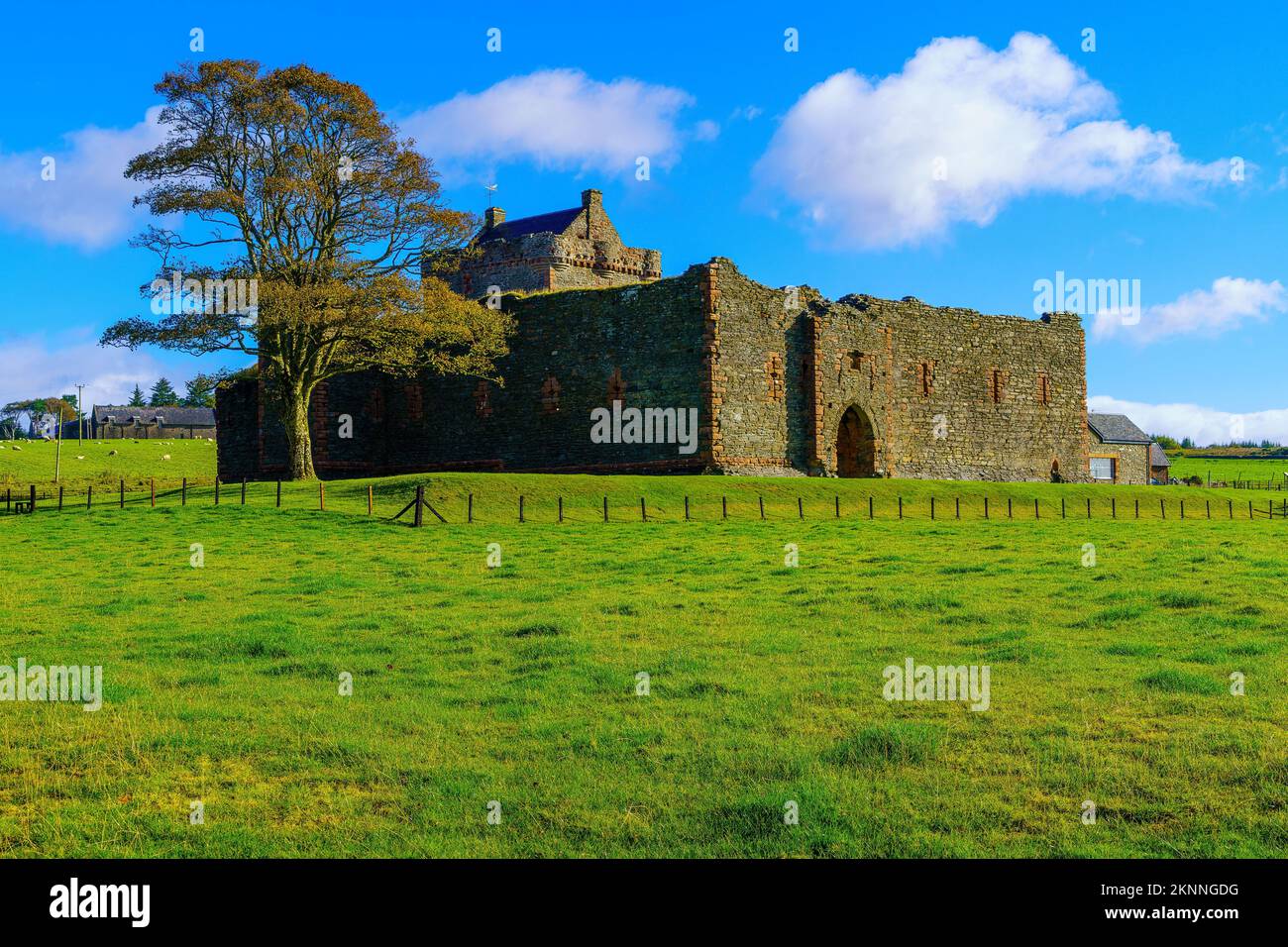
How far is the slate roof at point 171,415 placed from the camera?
128 meters

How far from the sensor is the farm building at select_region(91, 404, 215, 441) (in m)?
126

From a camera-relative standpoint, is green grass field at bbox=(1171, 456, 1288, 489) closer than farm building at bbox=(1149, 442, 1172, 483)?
No

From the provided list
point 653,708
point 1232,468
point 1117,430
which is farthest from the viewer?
point 1232,468

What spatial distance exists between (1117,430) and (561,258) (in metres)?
52.7

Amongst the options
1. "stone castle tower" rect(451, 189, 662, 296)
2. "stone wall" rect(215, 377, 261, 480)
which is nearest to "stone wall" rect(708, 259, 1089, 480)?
"stone castle tower" rect(451, 189, 662, 296)

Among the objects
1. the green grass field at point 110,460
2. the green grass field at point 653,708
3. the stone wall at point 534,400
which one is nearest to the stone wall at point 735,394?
the stone wall at point 534,400

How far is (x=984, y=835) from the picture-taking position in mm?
7230

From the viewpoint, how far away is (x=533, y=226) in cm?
6209

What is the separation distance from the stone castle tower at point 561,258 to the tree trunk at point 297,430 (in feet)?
60.4

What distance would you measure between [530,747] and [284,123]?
35783 millimetres

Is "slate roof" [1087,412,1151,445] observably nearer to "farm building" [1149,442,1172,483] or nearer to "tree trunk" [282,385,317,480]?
"farm building" [1149,442,1172,483]

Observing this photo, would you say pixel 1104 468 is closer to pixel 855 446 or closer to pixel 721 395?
pixel 855 446

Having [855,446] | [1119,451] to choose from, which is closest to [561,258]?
[855,446]
